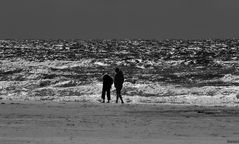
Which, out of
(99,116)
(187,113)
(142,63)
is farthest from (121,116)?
(142,63)

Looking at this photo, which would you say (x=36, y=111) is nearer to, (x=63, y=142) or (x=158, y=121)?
(x=158, y=121)

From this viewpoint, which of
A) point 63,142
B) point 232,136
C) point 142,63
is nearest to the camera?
point 63,142

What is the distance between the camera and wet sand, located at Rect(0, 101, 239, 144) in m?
10.8

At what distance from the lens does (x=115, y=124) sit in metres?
13.0

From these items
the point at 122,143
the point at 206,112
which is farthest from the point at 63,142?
the point at 206,112

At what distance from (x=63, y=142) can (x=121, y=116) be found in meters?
4.79

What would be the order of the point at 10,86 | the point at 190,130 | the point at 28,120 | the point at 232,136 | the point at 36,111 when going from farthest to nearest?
the point at 10,86 < the point at 36,111 < the point at 28,120 < the point at 190,130 < the point at 232,136

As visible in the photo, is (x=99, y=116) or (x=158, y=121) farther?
(x=99, y=116)

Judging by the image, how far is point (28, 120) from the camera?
1352cm

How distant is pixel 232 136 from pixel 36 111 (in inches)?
246

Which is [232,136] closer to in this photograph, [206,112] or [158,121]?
[158,121]

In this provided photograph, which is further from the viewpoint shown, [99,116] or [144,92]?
[144,92]

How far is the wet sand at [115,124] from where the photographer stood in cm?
1076

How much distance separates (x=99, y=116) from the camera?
14.7 meters
